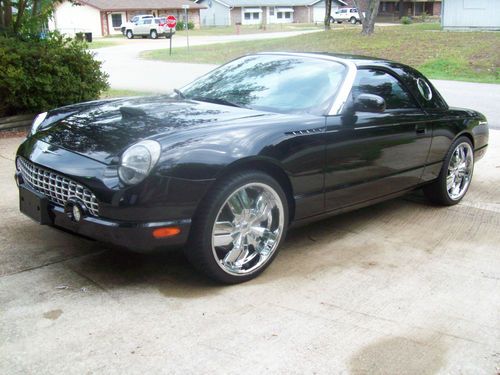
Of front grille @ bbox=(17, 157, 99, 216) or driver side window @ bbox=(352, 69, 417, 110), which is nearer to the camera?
front grille @ bbox=(17, 157, 99, 216)

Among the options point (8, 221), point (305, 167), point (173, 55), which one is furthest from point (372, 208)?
point (173, 55)

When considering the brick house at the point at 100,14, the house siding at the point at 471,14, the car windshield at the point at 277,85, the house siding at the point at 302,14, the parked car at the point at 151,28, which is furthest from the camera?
the house siding at the point at 302,14

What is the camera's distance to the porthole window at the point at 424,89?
5.53 m

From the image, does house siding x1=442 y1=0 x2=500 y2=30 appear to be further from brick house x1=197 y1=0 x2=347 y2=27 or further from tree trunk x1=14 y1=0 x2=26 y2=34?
brick house x1=197 y1=0 x2=347 y2=27

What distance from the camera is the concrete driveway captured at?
306 cm

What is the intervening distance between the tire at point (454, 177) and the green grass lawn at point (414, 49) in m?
13.2

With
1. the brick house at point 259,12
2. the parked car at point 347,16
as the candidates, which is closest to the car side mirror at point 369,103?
the parked car at point 347,16

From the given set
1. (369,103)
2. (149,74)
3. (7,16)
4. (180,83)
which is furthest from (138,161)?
(149,74)

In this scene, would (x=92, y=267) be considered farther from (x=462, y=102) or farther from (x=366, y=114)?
(x=462, y=102)

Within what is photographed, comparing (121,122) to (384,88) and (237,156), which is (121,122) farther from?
(384,88)

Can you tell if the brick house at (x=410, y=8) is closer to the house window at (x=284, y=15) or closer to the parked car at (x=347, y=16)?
the parked car at (x=347, y=16)

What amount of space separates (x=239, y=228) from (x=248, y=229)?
83 mm

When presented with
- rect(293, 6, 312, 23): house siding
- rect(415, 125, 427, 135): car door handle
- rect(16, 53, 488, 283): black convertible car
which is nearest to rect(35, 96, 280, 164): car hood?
rect(16, 53, 488, 283): black convertible car

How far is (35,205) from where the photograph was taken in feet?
12.7
